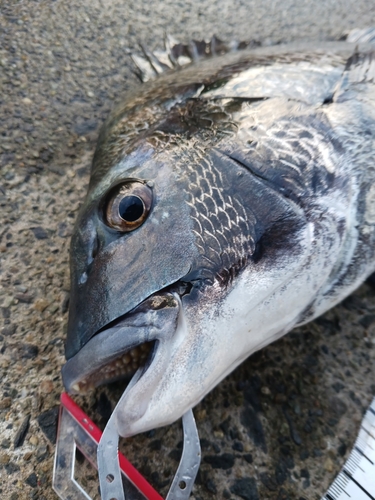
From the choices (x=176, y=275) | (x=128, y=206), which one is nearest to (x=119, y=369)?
(x=176, y=275)

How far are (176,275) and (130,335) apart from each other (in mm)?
183

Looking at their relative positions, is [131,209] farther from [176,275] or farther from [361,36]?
[361,36]

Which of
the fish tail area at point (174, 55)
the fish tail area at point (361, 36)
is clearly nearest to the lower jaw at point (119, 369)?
the fish tail area at point (174, 55)

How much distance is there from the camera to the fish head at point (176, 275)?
941mm

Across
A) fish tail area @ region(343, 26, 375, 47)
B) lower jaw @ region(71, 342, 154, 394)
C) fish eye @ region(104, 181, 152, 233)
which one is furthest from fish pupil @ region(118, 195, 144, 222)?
fish tail area @ region(343, 26, 375, 47)

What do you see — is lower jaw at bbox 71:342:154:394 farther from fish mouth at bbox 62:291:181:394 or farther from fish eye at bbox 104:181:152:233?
fish eye at bbox 104:181:152:233

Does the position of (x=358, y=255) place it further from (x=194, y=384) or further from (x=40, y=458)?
(x=40, y=458)

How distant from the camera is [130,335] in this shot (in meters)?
0.92

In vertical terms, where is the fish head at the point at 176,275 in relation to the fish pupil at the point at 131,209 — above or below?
below

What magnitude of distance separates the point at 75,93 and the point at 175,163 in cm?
132

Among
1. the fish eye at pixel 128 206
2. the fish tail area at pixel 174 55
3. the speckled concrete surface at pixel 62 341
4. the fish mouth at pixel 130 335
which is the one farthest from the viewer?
the fish tail area at pixel 174 55

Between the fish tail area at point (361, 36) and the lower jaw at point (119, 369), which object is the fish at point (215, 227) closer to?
the lower jaw at point (119, 369)

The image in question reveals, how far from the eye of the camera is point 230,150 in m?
1.10

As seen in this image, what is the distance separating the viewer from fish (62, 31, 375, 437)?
37.5 inches
